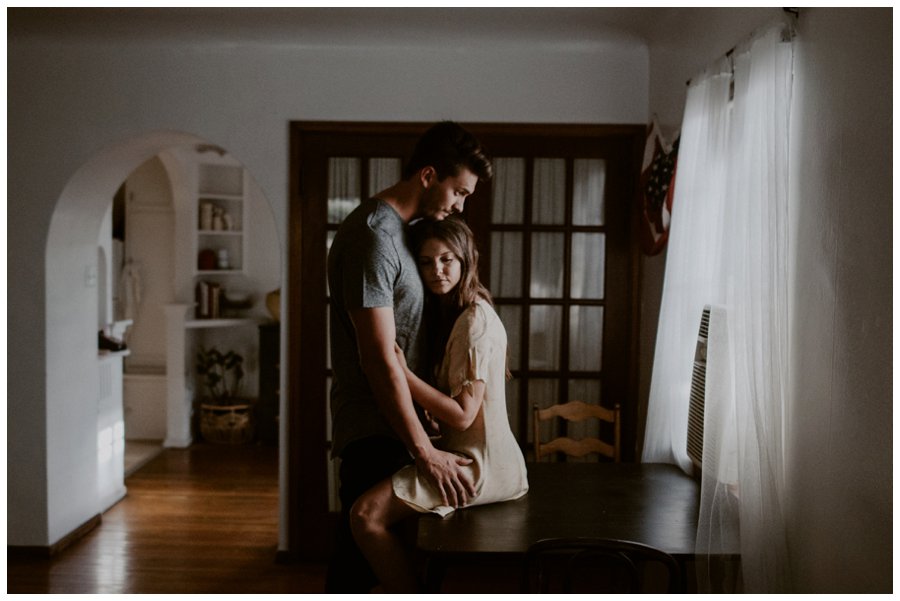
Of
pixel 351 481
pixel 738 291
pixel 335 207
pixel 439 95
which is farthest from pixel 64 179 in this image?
pixel 738 291

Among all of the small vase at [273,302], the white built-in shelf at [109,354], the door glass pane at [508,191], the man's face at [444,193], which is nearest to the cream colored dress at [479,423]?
the man's face at [444,193]

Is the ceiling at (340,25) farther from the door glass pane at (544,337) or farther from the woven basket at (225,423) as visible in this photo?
the woven basket at (225,423)

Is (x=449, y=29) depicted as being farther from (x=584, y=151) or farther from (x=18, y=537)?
(x=18, y=537)

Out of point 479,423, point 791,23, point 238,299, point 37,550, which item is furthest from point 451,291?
point 238,299

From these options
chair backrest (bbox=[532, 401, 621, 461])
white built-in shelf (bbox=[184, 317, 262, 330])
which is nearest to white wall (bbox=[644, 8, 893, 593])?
chair backrest (bbox=[532, 401, 621, 461])

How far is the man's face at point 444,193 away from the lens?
2113 millimetres

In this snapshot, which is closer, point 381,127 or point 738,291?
point 738,291

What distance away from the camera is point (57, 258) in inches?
151

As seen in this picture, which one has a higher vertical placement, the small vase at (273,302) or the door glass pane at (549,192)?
the door glass pane at (549,192)

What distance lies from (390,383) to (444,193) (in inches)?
21.4

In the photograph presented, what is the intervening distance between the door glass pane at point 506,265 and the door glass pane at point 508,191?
0.30 feet

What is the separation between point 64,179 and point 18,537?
175 cm

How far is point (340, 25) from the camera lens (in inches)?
135

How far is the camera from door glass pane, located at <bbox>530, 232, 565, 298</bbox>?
3814 mm
